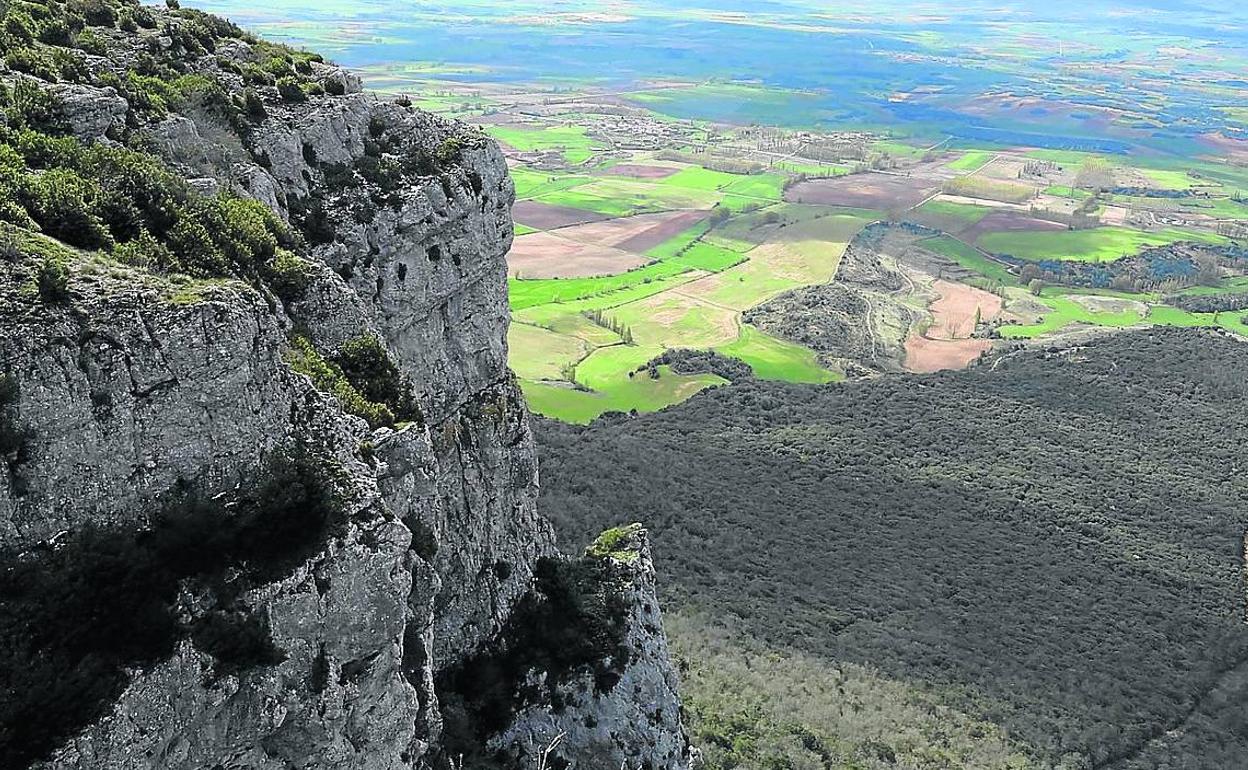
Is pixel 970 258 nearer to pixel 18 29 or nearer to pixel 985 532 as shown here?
pixel 985 532

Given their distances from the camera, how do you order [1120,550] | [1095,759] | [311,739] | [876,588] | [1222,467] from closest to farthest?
[311,739], [1095,759], [876,588], [1120,550], [1222,467]

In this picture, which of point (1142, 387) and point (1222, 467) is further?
point (1142, 387)

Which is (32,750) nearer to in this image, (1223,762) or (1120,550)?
(1223,762)

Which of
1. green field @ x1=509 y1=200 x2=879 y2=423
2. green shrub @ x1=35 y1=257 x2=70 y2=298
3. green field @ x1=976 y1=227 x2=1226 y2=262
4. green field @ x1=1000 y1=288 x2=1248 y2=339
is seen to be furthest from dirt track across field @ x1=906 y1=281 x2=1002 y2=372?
green shrub @ x1=35 y1=257 x2=70 y2=298

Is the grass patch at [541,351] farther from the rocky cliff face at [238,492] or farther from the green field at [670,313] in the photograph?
the rocky cliff face at [238,492]

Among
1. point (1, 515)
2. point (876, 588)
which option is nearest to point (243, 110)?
point (1, 515)

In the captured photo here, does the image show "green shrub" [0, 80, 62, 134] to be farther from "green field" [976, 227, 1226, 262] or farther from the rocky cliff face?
"green field" [976, 227, 1226, 262]

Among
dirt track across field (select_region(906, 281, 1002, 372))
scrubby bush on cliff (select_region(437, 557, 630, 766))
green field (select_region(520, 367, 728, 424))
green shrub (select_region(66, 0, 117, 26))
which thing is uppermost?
green shrub (select_region(66, 0, 117, 26))

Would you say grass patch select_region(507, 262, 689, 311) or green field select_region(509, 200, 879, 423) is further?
grass patch select_region(507, 262, 689, 311)
